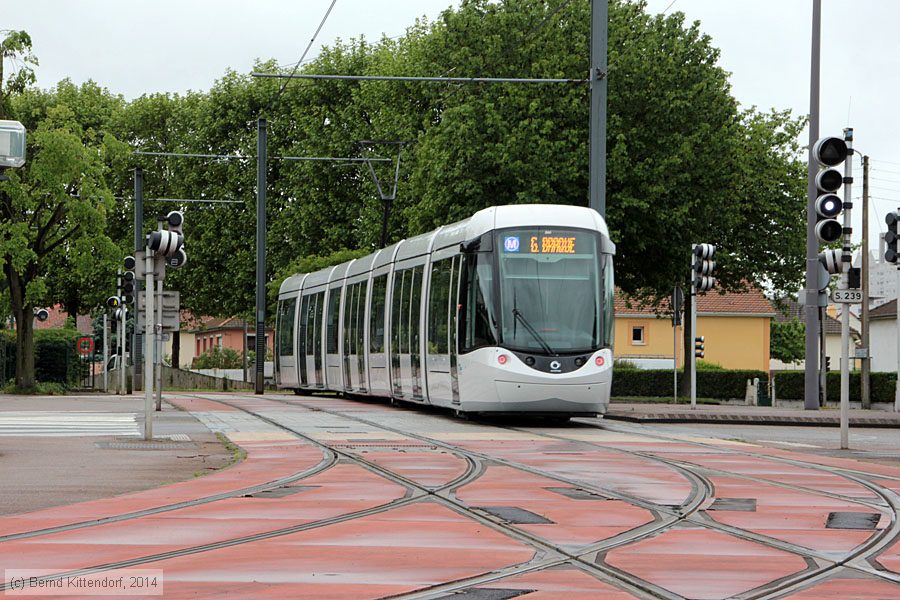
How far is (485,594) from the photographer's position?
6.70 metres

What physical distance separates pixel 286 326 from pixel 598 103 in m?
17.3

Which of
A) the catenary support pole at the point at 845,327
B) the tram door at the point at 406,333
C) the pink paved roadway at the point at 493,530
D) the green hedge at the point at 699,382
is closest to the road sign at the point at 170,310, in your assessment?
the tram door at the point at 406,333

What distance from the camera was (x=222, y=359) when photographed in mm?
81500

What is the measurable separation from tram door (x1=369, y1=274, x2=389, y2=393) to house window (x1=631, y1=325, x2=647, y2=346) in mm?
57637

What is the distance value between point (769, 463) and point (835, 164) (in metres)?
4.27

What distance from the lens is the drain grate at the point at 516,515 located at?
9.50m

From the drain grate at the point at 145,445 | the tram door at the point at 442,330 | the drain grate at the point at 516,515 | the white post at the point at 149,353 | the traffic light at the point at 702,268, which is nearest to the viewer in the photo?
the drain grate at the point at 516,515

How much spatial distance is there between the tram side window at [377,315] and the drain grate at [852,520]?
18.8 metres

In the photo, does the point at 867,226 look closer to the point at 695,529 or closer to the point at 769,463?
the point at 769,463

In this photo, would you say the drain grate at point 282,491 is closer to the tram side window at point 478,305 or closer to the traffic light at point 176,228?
the traffic light at point 176,228

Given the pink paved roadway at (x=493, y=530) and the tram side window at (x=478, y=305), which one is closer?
the pink paved roadway at (x=493, y=530)

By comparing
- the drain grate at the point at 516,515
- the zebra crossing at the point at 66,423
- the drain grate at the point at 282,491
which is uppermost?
the drain grate at the point at 516,515

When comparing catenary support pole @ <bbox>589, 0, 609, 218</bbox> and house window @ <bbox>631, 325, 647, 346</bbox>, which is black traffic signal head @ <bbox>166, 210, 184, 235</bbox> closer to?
catenary support pole @ <bbox>589, 0, 609, 218</bbox>

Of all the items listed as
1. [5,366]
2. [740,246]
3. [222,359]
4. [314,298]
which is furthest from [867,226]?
[222,359]
